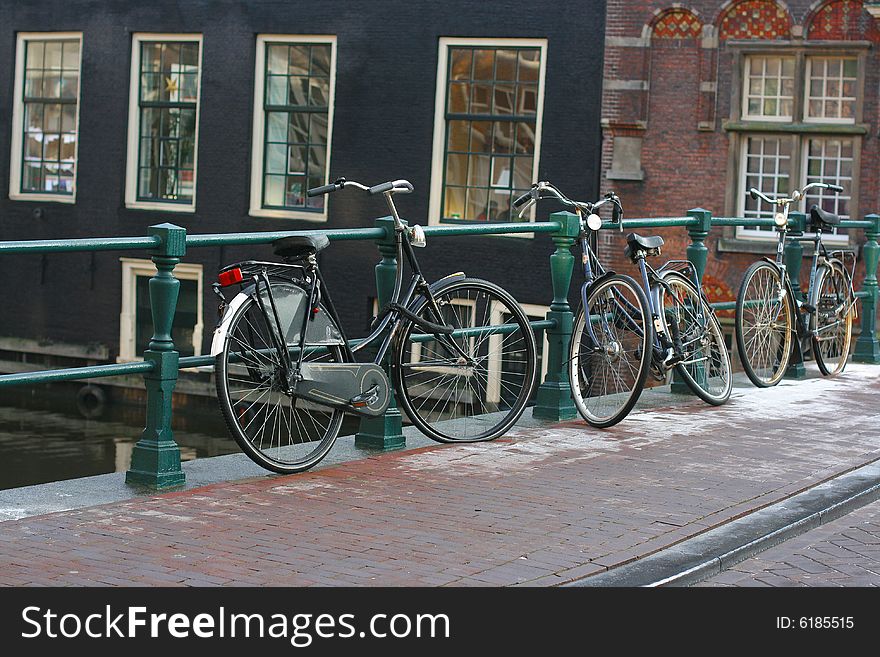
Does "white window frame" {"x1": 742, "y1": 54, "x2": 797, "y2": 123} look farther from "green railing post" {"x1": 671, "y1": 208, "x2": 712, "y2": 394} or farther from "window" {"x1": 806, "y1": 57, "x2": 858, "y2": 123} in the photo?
"green railing post" {"x1": 671, "y1": 208, "x2": 712, "y2": 394}

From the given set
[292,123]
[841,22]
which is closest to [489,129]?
[292,123]

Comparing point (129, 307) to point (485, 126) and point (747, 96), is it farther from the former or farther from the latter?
point (747, 96)

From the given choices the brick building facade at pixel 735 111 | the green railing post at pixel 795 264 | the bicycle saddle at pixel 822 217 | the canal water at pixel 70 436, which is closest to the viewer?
the green railing post at pixel 795 264

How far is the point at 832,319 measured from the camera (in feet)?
34.7

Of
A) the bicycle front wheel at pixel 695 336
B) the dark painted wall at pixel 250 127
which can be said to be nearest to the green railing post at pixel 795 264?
the bicycle front wheel at pixel 695 336

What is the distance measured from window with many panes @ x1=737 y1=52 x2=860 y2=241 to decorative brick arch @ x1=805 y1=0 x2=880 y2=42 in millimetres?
272

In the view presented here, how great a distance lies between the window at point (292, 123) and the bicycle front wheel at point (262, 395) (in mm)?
14131

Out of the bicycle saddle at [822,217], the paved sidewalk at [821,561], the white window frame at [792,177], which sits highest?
the white window frame at [792,177]

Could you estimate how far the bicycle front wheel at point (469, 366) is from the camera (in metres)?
7.17

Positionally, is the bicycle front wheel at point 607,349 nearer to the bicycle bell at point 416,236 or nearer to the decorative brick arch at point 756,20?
the bicycle bell at point 416,236

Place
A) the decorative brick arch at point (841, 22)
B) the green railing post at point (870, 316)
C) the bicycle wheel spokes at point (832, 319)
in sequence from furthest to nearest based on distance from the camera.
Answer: the decorative brick arch at point (841, 22) → the green railing post at point (870, 316) → the bicycle wheel spokes at point (832, 319)

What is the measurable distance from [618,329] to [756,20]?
1084 centimetres
